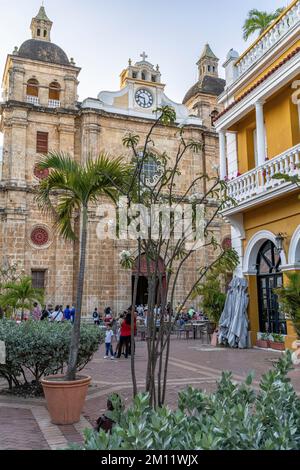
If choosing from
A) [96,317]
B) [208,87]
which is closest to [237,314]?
[96,317]

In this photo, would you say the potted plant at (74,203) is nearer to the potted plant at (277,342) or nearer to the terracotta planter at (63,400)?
the terracotta planter at (63,400)

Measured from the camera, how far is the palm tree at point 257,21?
16.6 metres

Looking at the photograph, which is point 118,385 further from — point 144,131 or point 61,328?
point 144,131

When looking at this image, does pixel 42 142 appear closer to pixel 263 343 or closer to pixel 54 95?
pixel 54 95

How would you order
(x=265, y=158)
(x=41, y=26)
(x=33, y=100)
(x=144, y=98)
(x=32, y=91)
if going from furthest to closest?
(x=41, y=26) < (x=144, y=98) < (x=32, y=91) < (x=33, y=100) < (x=265, y=158)

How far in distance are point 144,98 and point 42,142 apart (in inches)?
300

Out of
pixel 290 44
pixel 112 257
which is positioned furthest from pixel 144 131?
pixel 290 44

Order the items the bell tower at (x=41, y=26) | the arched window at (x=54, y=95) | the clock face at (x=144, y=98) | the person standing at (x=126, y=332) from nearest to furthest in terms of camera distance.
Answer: the person standing at (x=126, y=332) → the arched window at (x=54, y=95) → the clock face at (x=144, y=98) → the bell tower at (x=41, y=26)

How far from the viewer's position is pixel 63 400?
5926 mm

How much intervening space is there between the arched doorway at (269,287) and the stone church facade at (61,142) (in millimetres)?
9890

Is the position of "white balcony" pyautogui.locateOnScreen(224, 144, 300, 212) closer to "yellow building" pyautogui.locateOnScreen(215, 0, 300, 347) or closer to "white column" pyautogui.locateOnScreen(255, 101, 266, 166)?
"yellow building" pyautogui.locateOnScreen(215, 0, 300, 347)

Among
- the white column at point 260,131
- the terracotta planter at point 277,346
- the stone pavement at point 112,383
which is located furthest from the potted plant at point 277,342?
the white column at point 260,131

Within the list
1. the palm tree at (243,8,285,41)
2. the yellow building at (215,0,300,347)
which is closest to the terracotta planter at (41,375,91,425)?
the yellow building at (215,0,300,347)

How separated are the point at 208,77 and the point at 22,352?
101 feet
